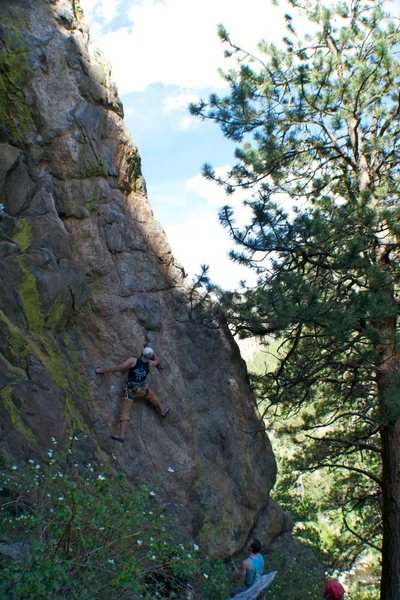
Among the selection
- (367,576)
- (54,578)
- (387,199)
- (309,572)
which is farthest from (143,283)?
(367,576)

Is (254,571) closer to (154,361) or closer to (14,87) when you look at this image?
(154,361)

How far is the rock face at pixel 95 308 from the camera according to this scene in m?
8.62

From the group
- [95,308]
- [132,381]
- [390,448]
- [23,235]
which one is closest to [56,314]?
[95,308]

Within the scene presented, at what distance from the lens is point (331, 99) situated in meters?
10.6

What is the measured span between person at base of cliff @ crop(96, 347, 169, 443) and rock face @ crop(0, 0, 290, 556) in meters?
0.16

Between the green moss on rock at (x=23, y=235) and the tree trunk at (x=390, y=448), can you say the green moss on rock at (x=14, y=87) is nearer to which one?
A: the green moss on rock at (x=23, y=235)

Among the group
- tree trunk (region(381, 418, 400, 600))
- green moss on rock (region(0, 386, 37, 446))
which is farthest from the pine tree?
green moss on rock (region(0, 386, 37, 446))

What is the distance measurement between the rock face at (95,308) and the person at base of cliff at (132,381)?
16 centimetres

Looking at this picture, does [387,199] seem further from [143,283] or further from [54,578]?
[54,578]

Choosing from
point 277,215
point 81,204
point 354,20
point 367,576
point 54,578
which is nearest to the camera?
point 54,578

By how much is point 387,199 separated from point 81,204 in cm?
545

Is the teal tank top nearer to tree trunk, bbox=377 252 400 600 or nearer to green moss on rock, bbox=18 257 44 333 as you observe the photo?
tree trunk, bbox=377 252 400 600

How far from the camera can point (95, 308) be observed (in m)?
9.85

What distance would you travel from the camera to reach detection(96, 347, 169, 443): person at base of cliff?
933 cm
